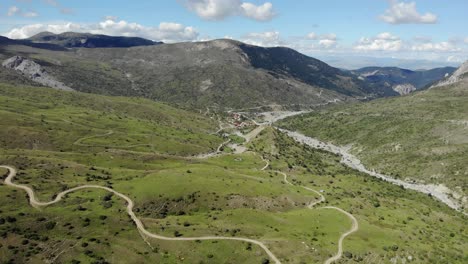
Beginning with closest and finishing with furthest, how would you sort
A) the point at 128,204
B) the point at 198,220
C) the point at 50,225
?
the point at 50,225 < the point at 198,220 < the point at 128,204

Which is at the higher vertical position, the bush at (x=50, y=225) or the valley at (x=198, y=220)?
the bush at (x=50, y=225)

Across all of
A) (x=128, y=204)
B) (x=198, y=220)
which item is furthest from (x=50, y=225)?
(x=198, y=220)

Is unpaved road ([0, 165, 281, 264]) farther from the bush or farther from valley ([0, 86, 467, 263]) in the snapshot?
the bush

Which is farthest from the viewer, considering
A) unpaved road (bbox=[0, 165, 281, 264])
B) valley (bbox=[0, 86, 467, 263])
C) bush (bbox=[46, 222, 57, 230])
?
unpaved road (bbox=[0, 165, 281, 264])

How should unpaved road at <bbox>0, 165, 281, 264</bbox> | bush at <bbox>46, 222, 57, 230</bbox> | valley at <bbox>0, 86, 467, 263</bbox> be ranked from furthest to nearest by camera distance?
unpaved road at <bbox>0, 165, 281, 264</bbox> < bush at <bbox>46, 222, 57, 230</bbox> < valley at <bbox>0, 86, 467, 263</bbox>

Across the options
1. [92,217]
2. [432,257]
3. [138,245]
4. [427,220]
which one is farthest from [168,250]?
[427,220]

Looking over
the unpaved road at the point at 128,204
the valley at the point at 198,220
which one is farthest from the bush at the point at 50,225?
the unpaved road at the point at 128,204

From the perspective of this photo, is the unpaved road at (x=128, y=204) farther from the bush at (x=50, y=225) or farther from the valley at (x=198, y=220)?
the bush at (x=50, y=225)

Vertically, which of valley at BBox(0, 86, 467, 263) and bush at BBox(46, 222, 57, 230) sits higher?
bush at BBox(46, 222, 57, 230)

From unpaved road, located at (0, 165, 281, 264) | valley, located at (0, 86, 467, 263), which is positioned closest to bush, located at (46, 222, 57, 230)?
valley, located at (0, 86, 467, 263)

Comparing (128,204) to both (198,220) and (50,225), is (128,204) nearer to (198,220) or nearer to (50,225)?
(198,220)

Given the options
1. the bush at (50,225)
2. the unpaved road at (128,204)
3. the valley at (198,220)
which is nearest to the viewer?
the valley at (198,220)

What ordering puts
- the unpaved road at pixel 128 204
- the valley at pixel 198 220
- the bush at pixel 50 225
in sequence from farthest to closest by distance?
the unpaved road at pixel 128 204 → the bush at pixel 50 225 → the valley at pixel 198 220
